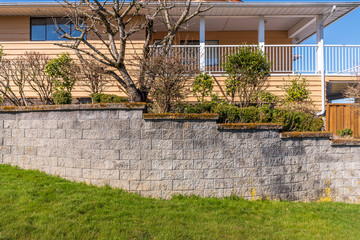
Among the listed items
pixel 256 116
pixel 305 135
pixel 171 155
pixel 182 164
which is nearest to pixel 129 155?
pixel 171 155

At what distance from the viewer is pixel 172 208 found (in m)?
4.68

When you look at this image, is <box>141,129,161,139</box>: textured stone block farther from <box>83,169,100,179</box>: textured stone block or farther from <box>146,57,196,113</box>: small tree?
<box>83,169,100,179</box>: textured stone block

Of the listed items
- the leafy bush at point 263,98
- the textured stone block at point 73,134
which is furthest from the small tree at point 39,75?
the leafy bush at point 263,98

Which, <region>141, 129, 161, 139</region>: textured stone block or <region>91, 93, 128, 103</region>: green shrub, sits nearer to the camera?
<region>141, 129, 161, 139</region>: textured stone block

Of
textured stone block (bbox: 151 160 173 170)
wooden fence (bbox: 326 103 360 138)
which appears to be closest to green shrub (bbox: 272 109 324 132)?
textured stone block (bbox: 151 160 173 170)

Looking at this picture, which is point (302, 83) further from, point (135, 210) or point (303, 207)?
point (135, 210)

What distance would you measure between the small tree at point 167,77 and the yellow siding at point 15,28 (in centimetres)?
739

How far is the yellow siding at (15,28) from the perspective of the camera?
415 inches

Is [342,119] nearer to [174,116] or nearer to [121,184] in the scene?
[174,116]

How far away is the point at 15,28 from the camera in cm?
1059

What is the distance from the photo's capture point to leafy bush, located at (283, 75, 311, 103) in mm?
9367

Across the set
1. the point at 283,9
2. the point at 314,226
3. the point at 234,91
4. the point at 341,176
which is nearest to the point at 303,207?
the point at 314,226

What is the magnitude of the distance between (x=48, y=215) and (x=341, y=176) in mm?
6052

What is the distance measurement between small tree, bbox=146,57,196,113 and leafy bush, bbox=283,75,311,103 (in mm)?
4864
